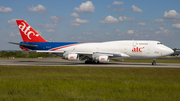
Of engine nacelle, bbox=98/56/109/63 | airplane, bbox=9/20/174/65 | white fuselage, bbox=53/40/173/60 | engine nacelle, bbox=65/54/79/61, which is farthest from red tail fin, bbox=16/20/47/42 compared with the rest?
engine nacelle, bbox=98/56/109/63

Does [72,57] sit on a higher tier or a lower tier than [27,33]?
lower

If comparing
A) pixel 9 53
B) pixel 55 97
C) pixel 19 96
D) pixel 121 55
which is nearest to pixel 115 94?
pixel 55 97

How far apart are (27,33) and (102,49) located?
16719 mm

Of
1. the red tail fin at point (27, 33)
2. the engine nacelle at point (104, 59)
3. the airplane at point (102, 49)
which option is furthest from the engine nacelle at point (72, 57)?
the red tail fin at point (27, 33)

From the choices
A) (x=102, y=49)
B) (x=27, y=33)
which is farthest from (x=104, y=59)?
(x=27, y=33)

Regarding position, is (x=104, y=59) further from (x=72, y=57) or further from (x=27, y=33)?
(x=27, y=33)

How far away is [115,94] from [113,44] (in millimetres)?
25199

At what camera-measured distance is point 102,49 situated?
1348 inches

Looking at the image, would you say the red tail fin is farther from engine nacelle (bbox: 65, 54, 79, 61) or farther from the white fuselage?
the white fuselage

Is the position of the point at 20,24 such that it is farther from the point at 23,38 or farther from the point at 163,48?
the point at 163,48

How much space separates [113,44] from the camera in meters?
34.1

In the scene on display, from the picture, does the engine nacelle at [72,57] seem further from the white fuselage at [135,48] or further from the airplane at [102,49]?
the white fuselage at [135,48]

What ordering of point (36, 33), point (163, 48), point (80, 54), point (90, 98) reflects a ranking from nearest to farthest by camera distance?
1. point (90, 98)
2. point (163, 48)
3. point (80, 54)
4. point (36, 33)

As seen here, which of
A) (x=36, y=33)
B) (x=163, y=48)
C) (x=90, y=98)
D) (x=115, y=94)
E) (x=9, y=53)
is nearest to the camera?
(x=90, y=98)
